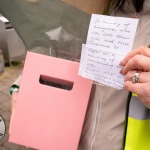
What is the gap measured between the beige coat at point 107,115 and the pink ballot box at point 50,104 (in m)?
0.03

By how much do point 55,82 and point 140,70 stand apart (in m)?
0.29

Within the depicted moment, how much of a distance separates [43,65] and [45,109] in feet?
0.44

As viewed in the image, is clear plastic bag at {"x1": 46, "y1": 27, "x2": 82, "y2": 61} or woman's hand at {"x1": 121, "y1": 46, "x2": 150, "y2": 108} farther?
clear plastic bag at {"x1": 46, "y1": 27, "x2": 82, "y2": 61}

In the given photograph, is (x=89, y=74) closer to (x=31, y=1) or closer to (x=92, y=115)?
(x=92, y=115)

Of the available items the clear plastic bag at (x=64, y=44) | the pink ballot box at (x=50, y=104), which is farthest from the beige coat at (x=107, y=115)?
the clear plastic bag at (x=64, y=44)

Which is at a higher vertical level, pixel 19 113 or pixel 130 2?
pixel 130 2

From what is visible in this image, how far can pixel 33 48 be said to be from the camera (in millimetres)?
764

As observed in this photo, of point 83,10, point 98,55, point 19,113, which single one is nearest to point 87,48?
point 98,55

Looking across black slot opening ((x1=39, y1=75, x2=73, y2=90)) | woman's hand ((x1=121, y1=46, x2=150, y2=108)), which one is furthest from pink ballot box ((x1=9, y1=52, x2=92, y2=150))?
woman's hand ((x1=121, y1=46, x2=150, y2=108))

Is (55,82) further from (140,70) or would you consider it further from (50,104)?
(140,70)

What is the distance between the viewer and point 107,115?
659 mm
